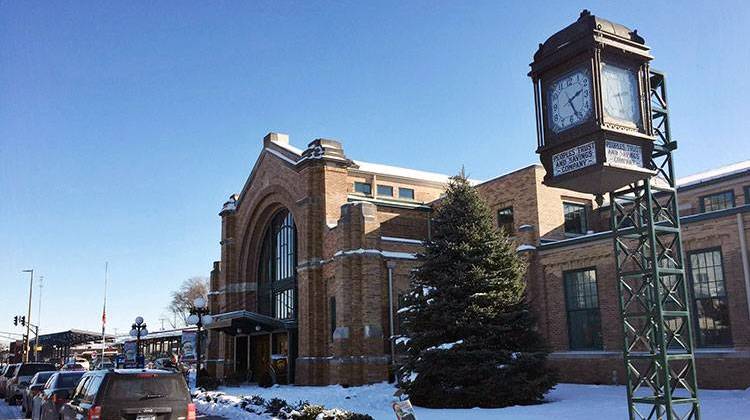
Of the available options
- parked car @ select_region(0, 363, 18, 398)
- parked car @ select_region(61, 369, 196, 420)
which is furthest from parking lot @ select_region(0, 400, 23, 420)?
parked car @ select_region(61, 369, 196, 420)

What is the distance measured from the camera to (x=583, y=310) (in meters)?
27.9

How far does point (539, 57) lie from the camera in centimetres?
1212

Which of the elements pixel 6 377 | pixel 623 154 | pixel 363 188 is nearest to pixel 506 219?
pixel 363 188

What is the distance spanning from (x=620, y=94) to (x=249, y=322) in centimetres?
2899

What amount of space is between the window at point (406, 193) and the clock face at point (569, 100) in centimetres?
3226

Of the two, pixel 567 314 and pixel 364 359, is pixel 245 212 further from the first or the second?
pixel 567 314

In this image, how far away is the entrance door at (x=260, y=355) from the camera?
40.6m

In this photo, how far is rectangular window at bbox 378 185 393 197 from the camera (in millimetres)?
43531

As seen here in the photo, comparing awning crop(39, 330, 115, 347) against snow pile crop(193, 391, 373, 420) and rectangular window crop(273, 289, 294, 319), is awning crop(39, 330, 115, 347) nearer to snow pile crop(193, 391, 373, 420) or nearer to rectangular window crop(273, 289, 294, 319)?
rectangular window crop(273, 289, 294, 319)

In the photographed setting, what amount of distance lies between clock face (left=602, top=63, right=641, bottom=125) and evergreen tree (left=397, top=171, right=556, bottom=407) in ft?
32.6

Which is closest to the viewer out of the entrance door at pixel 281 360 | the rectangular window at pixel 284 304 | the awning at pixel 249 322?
the awning at pixel 249 322

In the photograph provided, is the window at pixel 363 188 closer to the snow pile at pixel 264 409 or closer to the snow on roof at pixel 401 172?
the snow on roof at pixel 401 172

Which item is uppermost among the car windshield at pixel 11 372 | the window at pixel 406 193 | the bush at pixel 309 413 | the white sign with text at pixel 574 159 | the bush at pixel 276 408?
the window at pixel 406 193

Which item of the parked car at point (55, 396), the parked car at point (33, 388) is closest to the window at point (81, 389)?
the parked car at point (55, 396)
